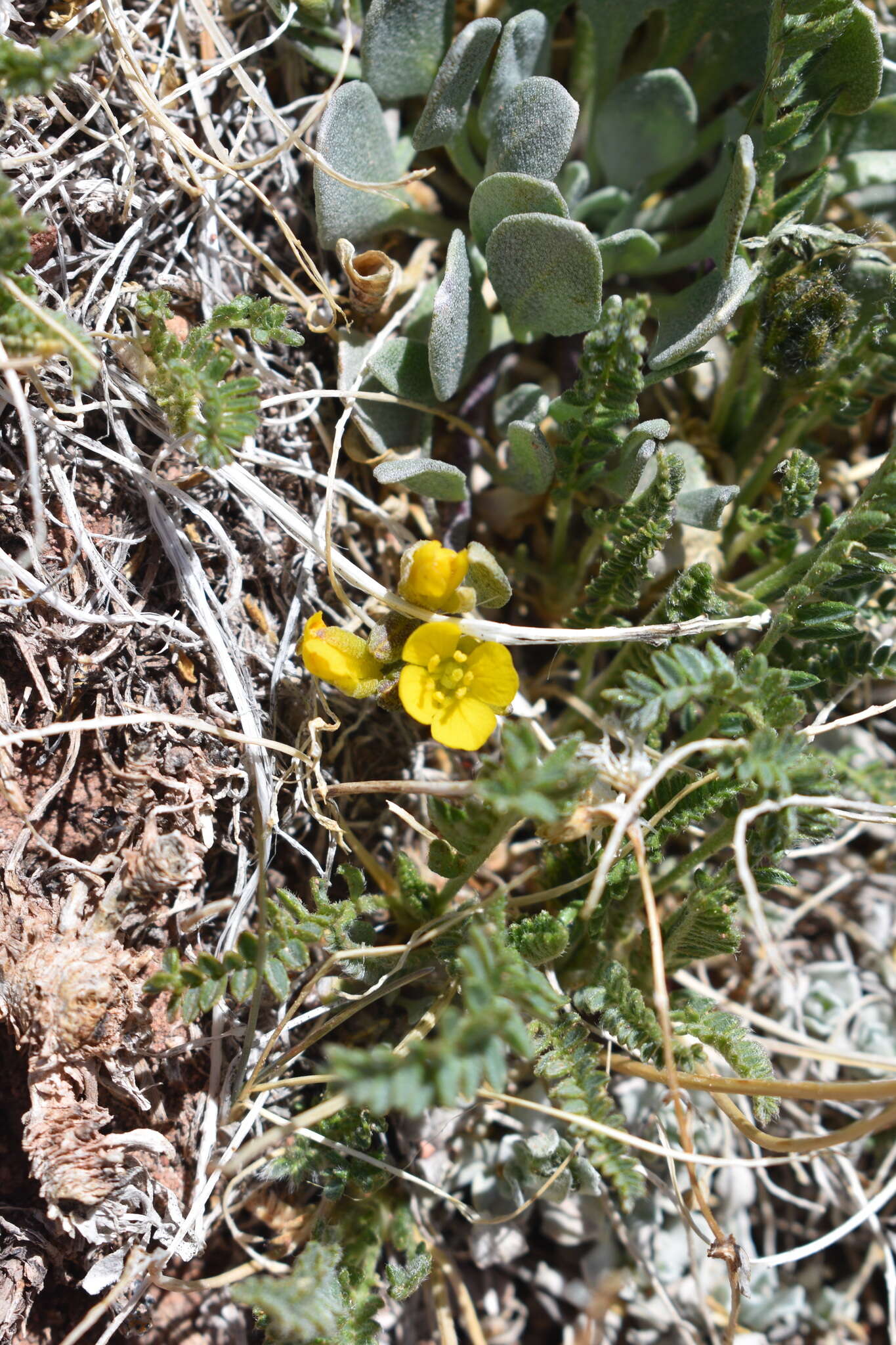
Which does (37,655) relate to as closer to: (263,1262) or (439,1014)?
(439,1014)

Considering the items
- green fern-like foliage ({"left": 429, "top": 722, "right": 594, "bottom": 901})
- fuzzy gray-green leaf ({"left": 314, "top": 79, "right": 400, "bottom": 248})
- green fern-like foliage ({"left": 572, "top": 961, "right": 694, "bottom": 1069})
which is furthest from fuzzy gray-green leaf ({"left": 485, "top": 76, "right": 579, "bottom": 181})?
green fern-like foliage ({"left": 572, "top": 961, "right": 694, "bottom": 1069})

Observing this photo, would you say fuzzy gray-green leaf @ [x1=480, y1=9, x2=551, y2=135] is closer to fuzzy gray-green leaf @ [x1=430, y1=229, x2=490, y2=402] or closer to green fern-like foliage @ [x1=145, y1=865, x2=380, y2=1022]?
fuzzy gray-green leaf @ [x1=430, y1=229, x2=490, y2=402]

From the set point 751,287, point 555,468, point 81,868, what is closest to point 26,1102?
point 81,868

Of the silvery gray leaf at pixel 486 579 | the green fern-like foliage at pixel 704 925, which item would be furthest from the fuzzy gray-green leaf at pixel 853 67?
the green fern-like foliage at pixel 704 925

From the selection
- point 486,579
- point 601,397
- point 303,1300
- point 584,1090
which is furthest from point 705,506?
point 303,1300

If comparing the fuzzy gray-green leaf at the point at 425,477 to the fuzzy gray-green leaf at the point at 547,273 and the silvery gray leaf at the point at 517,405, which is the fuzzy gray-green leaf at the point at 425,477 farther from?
the fuzzy gray-green leaf at the point at 547,273

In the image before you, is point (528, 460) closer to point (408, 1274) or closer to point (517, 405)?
point (517, 405)
